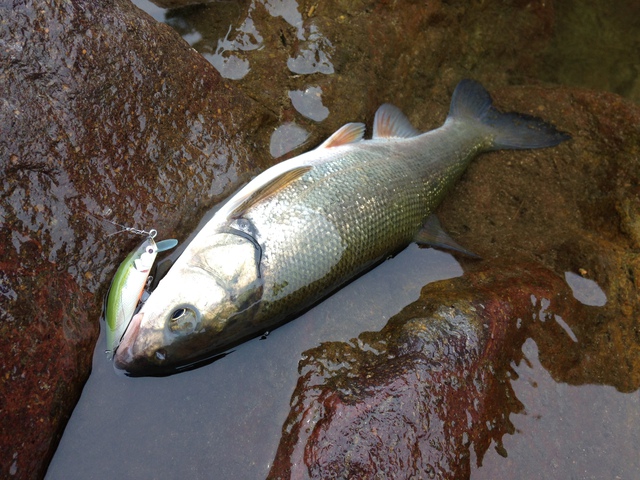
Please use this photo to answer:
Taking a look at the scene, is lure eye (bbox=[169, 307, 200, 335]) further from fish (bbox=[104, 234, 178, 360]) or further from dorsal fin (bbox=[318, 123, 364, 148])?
dorsal fin (bbox=[318, 123, 364, 148])

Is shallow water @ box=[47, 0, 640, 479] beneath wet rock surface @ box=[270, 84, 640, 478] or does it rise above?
beneath

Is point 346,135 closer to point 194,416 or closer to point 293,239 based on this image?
point 293,239

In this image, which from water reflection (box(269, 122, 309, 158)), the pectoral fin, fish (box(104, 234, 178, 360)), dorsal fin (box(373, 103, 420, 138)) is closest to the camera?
fish (box(104, 234, 178, 360))

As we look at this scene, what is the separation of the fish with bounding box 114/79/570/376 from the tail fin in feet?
1.10

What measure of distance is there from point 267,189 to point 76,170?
1200 mm

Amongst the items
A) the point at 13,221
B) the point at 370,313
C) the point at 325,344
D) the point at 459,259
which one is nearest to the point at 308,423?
the point at 325,344

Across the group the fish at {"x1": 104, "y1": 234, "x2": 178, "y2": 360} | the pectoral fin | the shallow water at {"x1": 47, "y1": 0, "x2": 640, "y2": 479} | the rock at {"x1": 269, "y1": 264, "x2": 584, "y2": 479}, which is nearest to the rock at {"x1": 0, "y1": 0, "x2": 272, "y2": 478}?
the fish at {"x1": 104, "y1": 234, "x2": 178, "y2": 360}

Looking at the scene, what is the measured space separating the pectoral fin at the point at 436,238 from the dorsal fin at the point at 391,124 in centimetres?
84

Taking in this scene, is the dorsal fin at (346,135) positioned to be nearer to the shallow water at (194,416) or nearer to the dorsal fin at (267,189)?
the dorsal fin at (267,189)

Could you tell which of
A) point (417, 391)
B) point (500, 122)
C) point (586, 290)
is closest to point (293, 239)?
point (417, 391)

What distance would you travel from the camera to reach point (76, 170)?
3037 millimetres

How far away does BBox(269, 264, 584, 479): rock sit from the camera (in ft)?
8.81

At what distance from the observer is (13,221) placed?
2.79m

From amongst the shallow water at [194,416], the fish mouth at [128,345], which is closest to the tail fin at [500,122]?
the shallow water at [194,416]
